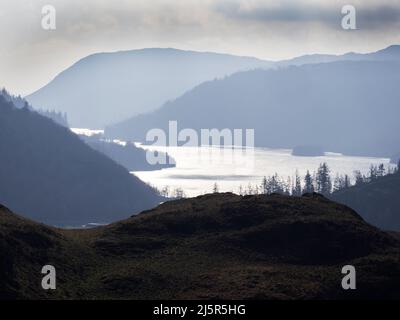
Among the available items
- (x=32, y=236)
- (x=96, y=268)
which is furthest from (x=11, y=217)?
(x=96, y=268)

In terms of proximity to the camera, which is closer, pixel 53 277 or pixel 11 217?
pixel 53 277
